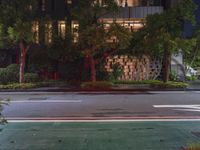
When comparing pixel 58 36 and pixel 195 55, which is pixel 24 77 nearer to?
pixel 58 36

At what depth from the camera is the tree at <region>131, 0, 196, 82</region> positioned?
26.6 meters

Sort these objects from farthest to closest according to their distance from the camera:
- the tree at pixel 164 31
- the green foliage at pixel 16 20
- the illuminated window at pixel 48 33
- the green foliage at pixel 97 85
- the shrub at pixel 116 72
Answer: the shrub at pixel 116 72 < the illuminated window at pixel 48 33 < the green foliage at pixel 97 85 < the tree at pixel 164 31 < the green foliage at pixel 16 20

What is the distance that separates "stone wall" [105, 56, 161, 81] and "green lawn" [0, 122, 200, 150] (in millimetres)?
19311

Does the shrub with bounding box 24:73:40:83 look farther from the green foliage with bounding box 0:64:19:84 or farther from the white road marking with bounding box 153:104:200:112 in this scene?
the white road marking with bounding box 153:104:200:112

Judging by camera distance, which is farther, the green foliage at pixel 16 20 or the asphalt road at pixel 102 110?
the green foliage at pixel 16 20

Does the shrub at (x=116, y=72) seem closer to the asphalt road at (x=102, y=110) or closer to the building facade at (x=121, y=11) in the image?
the building facade at (x=121, y=11)

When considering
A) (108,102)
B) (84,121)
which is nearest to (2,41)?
(108,102)

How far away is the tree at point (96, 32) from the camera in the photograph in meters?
26.1

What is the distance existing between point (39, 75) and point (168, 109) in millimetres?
16621

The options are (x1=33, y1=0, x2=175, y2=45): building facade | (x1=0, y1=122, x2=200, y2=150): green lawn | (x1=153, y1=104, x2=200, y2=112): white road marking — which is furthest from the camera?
(x1=33, y1=0, x2=175, y2=45): building facade

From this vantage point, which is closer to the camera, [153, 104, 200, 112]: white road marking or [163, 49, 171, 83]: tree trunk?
[153, 104, 200, 112]: white road marking

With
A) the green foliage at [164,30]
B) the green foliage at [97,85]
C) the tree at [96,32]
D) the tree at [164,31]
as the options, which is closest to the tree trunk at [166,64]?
the tree at [164,31]

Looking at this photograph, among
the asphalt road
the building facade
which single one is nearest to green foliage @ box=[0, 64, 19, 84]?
the building facade

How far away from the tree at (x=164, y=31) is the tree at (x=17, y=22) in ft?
22.5
